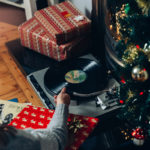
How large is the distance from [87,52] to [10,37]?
2.21ft

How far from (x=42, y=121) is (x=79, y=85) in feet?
0.88

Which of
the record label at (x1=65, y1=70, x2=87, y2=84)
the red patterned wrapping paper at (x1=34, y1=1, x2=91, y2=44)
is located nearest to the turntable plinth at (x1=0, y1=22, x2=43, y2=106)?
the record label at (x1=65, y1=70, x2=87, y2=84)

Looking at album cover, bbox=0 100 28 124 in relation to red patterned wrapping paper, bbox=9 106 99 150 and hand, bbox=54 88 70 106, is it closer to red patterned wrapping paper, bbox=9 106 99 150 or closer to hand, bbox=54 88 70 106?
red patterned wrapping paper, bbox=9 106 99 150

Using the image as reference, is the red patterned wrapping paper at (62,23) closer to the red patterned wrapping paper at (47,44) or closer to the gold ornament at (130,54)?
the red patterned wrapping paper at (47,44)

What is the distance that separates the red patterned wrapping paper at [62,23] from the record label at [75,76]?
0.86ft

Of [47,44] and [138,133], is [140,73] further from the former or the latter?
[47,44]

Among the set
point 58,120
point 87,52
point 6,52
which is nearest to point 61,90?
point 58,120

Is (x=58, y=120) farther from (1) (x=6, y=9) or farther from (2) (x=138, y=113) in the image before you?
(1) (x=6, y=9)

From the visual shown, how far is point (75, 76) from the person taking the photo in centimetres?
142

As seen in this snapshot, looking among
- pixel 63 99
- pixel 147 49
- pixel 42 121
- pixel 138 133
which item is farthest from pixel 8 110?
pixel 147 49

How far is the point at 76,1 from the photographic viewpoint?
78.8 inches

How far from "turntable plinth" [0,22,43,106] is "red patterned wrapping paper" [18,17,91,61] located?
0.17m

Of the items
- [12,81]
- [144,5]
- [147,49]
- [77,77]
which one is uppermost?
[144,5]

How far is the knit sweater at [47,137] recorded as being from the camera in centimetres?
86
